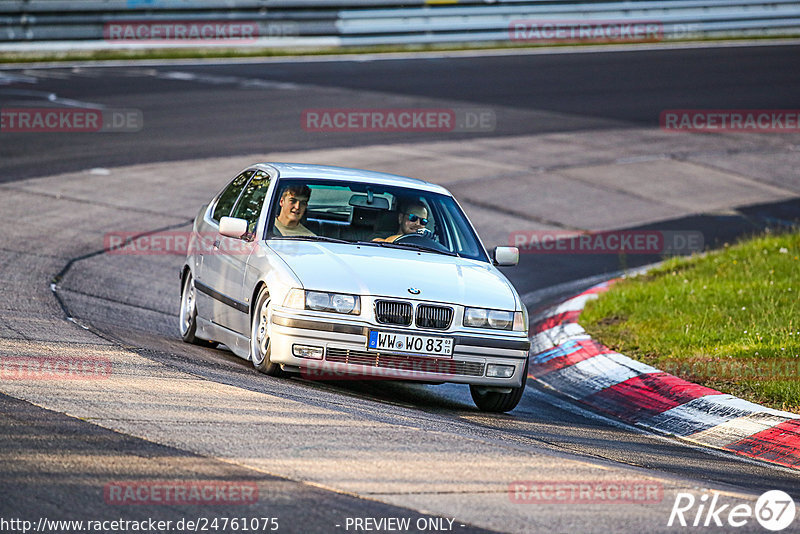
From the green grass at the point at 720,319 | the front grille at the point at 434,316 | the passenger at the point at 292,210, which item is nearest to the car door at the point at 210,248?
the passenger at the point at 292,210

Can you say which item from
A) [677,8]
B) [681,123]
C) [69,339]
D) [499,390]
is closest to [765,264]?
[499,390]

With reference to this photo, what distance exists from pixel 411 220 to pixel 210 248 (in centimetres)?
165

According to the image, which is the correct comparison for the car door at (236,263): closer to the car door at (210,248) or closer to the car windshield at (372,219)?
the car door at (210,248)

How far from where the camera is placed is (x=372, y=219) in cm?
866

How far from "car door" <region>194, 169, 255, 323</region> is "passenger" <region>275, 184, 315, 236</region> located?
0.72 metres

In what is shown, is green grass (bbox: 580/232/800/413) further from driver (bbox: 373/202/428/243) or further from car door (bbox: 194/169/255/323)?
car door (bbox: 194/169/255/323)

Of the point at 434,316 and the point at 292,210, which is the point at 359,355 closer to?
the point at 434,316

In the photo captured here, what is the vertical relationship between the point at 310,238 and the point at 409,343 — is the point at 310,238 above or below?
above

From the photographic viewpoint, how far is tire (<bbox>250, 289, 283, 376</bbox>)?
303 inches

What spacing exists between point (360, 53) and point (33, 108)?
1141 centimetres

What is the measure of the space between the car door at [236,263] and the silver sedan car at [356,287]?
0.01 metres

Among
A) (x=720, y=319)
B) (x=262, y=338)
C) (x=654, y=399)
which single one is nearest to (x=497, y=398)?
(x=654, y=399)

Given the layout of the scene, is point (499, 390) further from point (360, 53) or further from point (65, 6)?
point (360, 53)

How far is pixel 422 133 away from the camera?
20.9 m
